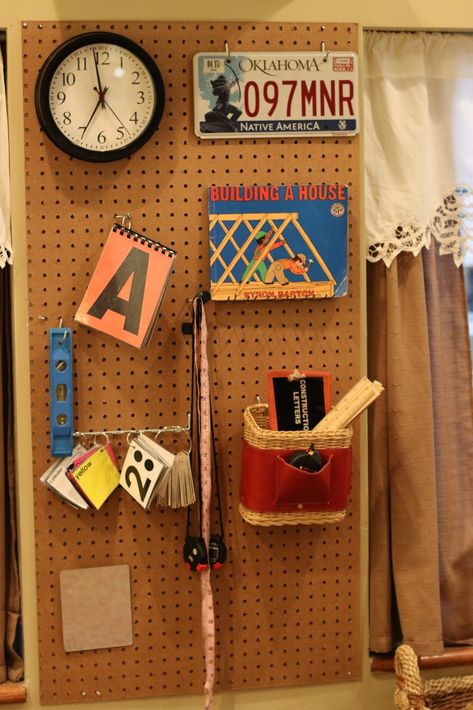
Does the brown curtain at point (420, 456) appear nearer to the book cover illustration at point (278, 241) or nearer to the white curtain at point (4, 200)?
the book cover illustration at point (278, 241)

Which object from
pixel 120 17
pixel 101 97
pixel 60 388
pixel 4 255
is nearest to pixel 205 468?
pixel 60 388

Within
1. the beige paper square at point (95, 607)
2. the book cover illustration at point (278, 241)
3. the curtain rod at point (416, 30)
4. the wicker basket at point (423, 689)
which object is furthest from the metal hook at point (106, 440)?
the curtain rod at point (416, 30)

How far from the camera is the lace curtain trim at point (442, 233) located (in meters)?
2.01

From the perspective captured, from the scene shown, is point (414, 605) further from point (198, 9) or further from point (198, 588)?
point (198, 9)

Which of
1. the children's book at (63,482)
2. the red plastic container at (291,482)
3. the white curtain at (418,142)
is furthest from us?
the white curtain at (418,142)

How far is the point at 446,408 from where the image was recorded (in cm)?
211

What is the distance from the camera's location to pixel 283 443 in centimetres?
180

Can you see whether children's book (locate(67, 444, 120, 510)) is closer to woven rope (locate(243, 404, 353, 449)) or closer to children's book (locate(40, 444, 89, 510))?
children's book (locate(40, 444, 89, 510))

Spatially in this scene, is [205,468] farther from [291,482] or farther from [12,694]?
[12,694]

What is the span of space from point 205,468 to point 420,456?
0.55m

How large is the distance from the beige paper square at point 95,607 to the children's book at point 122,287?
569 mm

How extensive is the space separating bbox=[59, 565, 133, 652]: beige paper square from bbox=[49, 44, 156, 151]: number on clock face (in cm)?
101

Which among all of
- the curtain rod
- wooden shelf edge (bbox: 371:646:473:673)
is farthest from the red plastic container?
the curtain rod

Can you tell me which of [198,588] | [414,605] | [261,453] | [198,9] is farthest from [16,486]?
[198,9]
